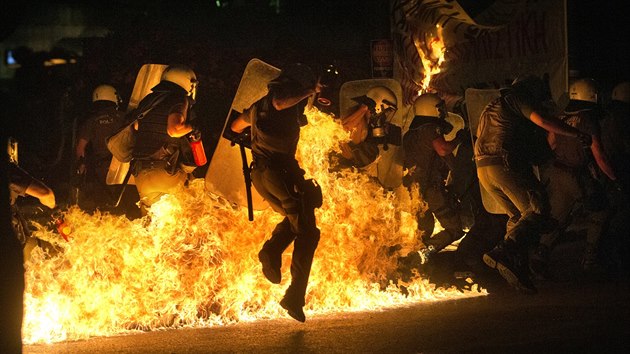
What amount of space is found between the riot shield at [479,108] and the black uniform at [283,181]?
336 centimetres

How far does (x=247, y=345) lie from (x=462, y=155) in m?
6.22

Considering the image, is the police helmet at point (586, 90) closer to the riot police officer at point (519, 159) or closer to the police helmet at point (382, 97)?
the riot police officer at point (519, 159)

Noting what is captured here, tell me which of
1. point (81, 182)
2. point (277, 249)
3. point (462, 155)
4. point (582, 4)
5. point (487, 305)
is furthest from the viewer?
point (582, 4)

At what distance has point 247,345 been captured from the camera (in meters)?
8.11

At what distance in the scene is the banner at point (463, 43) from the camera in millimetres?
14148

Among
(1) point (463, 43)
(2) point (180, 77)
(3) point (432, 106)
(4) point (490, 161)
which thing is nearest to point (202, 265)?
(2) point (180, 77)

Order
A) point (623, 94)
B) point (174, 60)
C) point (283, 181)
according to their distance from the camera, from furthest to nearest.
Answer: point (174, 60) < point (623, 94) < point (283, 181)

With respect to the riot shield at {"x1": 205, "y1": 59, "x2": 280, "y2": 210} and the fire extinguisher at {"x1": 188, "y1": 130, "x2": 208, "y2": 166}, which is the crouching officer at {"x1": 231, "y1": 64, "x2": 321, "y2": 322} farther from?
the fire extinguisher at {"x1": 188, "y1": 130, "x2": 208, "y2": 166}

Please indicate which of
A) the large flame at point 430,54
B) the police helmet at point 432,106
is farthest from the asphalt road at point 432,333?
the large flame at point 430,54

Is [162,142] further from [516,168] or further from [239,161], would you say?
[516,168]

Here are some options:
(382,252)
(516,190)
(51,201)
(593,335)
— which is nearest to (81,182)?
(51,201)

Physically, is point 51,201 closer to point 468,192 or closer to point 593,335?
point 593,335

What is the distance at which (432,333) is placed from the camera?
8.38 meters

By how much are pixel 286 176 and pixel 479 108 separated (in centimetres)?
376
